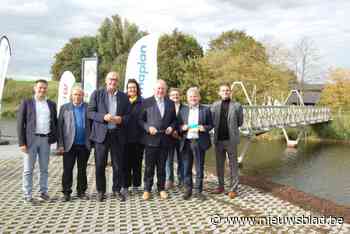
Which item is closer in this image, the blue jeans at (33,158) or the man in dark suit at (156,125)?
the blue jeans at (33,158)

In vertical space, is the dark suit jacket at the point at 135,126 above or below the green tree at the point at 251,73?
below

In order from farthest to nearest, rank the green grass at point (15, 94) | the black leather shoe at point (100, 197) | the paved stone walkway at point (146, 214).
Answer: the green grass at point (15, 94) < the black leather shoe at point (100, 197) < the paved stone walkway at point (146, 214)

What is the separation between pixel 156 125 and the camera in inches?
199

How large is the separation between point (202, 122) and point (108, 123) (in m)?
1.30

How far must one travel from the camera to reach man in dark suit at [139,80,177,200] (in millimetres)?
5070

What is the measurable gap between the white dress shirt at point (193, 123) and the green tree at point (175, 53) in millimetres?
27260

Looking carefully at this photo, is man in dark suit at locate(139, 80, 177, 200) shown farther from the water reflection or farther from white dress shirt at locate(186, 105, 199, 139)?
the water reflection

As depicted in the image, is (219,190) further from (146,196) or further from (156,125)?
(156,125)

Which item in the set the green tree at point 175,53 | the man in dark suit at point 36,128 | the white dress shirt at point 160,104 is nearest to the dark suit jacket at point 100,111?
the white dress shirt at point 160,104

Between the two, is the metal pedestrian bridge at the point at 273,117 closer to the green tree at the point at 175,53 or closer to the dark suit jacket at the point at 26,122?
the dark suit jacket at the point at 26,122

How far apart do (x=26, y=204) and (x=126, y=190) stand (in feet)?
4.33

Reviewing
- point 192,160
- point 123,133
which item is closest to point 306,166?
point 192,160

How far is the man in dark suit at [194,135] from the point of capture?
17.1 feet

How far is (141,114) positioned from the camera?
203 inches
